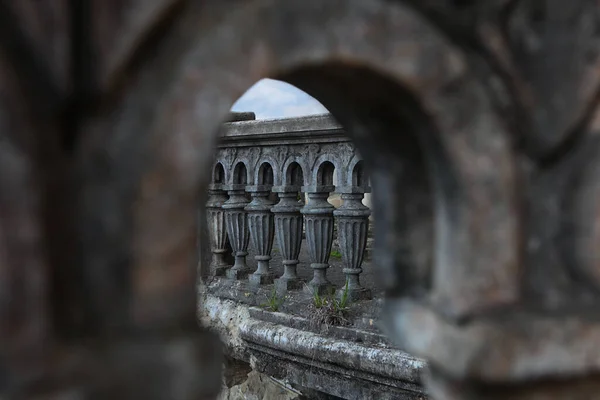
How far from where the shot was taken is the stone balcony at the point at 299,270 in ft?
8.39

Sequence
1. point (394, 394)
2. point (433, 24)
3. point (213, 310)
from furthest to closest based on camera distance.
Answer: point (213, 310) → point (394, 394) → point (433, 24)

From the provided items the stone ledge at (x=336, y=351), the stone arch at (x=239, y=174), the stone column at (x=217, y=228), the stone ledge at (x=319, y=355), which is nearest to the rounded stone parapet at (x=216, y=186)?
the stone column at (x=217, y=228)

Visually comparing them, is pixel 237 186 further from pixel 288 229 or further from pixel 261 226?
pixel 288 229

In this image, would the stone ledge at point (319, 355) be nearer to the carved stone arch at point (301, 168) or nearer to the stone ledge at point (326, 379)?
the stone ledge at point (326, 379)

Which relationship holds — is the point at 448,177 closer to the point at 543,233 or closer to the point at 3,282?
the point at 543,233

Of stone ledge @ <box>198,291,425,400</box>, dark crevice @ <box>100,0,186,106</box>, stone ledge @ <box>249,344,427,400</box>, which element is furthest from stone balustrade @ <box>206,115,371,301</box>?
dark crevice @ <box>100,0,186,106</box>

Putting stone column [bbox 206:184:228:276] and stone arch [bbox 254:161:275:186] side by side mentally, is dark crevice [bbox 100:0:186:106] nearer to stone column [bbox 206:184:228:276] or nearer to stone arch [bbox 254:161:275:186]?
stone arch [bbox 254:161:275:186]

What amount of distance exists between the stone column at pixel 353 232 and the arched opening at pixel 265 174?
54 centimetres

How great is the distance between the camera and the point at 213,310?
3.29 metres

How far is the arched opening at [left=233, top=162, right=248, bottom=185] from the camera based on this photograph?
328cm

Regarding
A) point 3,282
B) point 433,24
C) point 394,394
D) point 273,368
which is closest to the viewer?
point 3,282

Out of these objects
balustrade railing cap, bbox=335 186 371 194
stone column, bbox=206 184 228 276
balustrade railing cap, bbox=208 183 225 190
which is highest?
balustrade railing cap, bbox=335 186 371 194

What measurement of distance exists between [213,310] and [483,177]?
2.68m

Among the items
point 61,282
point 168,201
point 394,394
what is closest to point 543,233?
point 168,201
